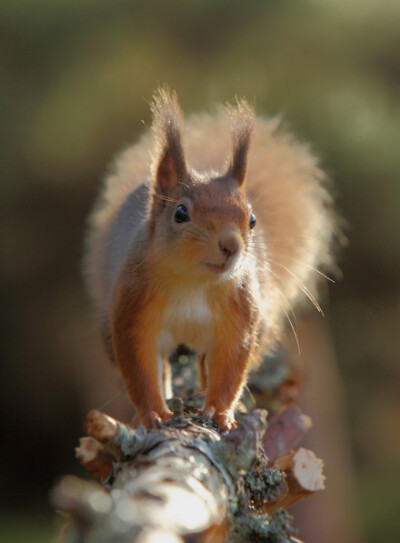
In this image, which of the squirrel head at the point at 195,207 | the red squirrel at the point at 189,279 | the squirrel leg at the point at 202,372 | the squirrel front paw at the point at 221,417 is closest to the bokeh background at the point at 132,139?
the squirrel leg at the point at 202,372

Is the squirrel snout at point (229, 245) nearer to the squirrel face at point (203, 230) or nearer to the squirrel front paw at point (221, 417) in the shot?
the squirrel face at point (203, 230)

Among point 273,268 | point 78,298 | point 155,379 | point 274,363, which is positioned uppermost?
point 78,298

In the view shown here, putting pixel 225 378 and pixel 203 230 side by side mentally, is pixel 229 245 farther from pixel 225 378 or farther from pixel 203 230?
pixel 225 378

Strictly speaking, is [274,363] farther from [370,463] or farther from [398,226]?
[370,463]

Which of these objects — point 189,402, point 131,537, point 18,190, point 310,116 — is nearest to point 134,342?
point 189,402

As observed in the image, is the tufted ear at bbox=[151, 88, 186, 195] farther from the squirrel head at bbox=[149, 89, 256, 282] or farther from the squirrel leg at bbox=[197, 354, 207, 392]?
the squirrel leg at bbox=[197, 354, 207, 392]

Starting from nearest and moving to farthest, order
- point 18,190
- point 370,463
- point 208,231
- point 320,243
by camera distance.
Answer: point 208,231 → point 320,243 → point 18,190 → point 370,463
